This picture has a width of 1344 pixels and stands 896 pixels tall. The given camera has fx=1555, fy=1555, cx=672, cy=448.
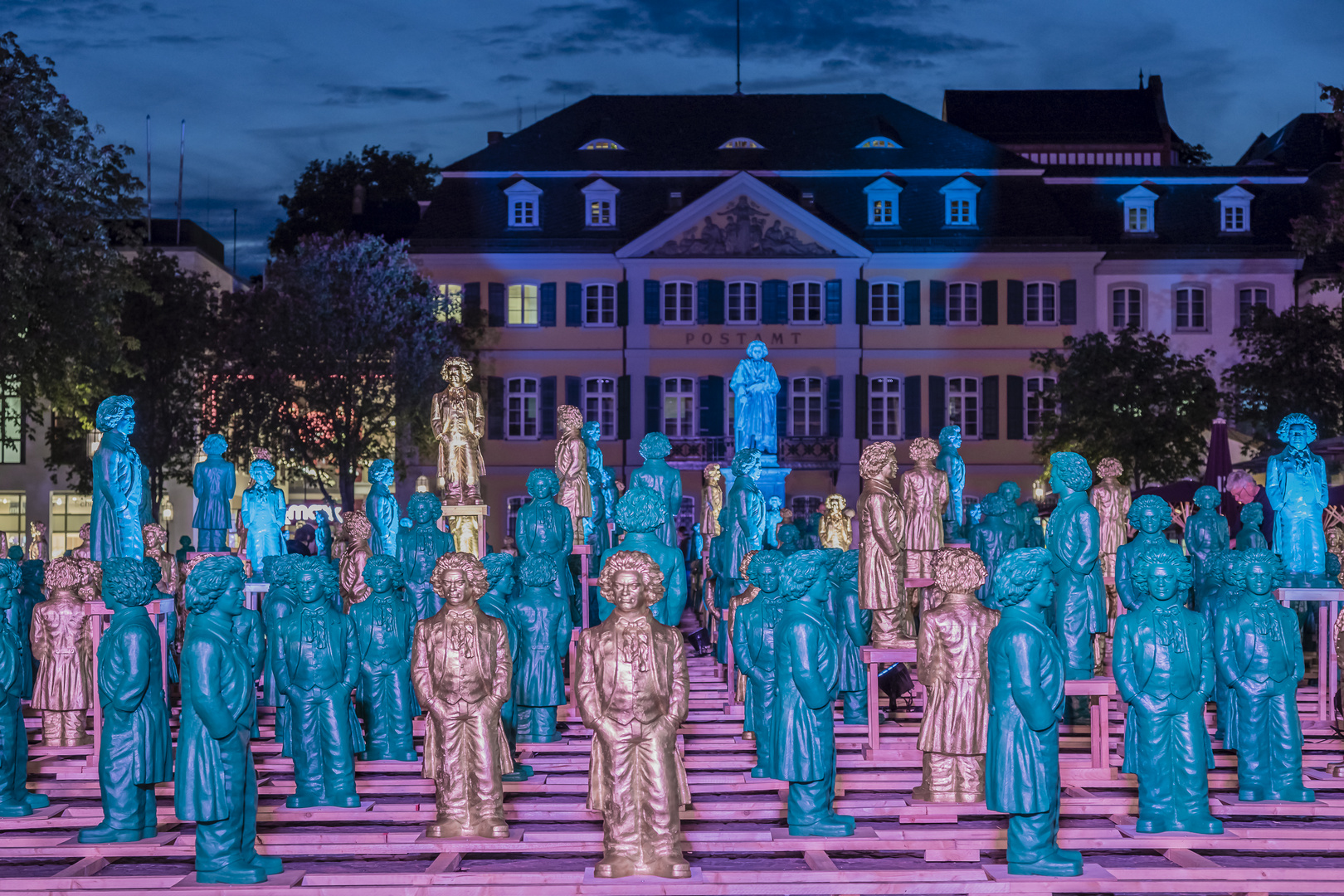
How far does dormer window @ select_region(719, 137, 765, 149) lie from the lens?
40875mm

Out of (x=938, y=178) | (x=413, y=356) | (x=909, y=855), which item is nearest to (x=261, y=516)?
(x=909, y=855)

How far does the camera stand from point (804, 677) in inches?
316

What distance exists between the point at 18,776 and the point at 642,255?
97.4 ft

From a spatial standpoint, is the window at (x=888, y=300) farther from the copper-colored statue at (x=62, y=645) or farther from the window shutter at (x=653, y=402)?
the copper-colored statue at (x=62, y=645)

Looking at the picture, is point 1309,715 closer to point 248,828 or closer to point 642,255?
point 248,828

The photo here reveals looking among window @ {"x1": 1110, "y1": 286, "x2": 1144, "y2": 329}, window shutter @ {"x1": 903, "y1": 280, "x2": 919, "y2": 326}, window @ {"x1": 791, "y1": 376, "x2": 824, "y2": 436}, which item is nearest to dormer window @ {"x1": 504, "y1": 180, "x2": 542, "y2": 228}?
window @ {"x1": 791, "y1": 376, "x2": 824, "y2": 436}

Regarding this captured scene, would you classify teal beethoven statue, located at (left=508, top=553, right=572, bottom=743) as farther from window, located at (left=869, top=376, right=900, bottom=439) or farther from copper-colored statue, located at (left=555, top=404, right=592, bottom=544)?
window, located at (left=869, top=376, right=900, bottom=439)

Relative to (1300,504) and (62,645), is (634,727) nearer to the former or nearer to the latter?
(62,645)

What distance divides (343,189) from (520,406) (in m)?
13.6

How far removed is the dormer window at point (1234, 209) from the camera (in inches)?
1569

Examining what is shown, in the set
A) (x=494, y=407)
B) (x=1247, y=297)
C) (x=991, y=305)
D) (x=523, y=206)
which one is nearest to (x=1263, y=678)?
(x=991, y=305)

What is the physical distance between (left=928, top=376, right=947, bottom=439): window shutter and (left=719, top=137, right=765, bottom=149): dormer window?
7886mm

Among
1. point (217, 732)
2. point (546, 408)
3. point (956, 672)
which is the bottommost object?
point (217, 732)

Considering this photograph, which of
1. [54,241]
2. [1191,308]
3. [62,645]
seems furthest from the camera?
[1191,308]
